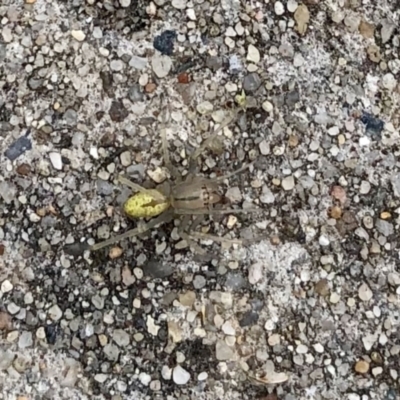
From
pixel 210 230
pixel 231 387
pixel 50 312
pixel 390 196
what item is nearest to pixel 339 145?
pixel 390 196

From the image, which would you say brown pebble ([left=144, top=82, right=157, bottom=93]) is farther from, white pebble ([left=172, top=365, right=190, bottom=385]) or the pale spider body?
white pebble ([left=172, top=365, right=190, bottom=385])

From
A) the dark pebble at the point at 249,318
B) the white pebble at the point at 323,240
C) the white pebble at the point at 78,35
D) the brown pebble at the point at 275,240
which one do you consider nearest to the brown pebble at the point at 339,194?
the white pebble at the point at 323,240

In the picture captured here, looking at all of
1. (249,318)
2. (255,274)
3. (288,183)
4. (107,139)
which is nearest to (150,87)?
(107,139)

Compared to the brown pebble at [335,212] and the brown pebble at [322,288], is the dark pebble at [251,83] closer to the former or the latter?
the brown pebble at [335,212]

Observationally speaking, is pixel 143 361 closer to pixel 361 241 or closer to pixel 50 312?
pixel 50 312

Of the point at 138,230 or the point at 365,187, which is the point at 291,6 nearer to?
the point at 365,187

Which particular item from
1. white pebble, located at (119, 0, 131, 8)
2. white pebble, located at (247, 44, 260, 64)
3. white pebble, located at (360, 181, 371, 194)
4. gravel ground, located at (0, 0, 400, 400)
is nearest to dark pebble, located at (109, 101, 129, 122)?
gravel ground, located at (0, 0, 400, 400)
